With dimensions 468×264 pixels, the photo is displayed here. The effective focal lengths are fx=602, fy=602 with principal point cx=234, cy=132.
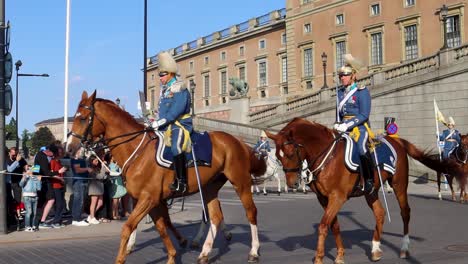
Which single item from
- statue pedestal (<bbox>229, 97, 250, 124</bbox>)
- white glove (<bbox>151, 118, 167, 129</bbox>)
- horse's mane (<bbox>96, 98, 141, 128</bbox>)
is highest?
statue pedestal (<bbox>229, 97, 250, 124</bbox>)

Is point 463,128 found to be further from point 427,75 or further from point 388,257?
point 388,257

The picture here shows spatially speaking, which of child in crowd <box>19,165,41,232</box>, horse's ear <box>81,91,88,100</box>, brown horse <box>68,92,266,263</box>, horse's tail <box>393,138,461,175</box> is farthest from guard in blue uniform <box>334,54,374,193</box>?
child in crowd <box>19,165,41,232</box>

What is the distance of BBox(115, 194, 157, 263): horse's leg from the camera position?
841 centimetres

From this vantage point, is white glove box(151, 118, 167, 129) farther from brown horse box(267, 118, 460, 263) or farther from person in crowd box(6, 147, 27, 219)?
person in crowd box(6, 147, 27, 219)

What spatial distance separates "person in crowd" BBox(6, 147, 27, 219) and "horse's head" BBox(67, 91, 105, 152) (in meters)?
6.04

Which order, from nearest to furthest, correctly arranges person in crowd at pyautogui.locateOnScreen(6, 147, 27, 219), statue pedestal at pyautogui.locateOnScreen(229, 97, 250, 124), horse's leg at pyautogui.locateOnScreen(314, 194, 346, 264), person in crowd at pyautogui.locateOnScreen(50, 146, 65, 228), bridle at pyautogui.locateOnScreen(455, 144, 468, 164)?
horse's leg at pyautogui.locateOnScreen(314, 194, 346, 264)
person in crowd at pyautogui.locateOnScreen(6, 147, 27, 219)
person in crowd at pyautogui.locateOnScreen(50, 146, 65, 228)
bridle at pyautogui.locateOnScreen(455, 144, 468, 164)
statue pedestal at pyautogui.locateOnScreen(229, 97, 250, 124)

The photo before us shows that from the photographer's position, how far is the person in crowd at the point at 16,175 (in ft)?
48.1

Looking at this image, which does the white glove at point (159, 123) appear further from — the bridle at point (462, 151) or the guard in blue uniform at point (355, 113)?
the bridle at point (462, 151)

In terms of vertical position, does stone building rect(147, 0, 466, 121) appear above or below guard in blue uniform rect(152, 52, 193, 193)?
above

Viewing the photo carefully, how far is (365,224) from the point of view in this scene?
14.7 m

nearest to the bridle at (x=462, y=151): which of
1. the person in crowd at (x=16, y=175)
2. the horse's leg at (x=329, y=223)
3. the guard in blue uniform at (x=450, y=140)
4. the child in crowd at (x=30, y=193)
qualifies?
the guard in blue uniform at (x=450, y=140)

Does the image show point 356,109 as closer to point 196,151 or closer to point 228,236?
point 196,151

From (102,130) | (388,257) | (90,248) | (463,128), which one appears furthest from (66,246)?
(463,128)

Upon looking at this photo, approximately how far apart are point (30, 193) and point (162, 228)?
556cm
